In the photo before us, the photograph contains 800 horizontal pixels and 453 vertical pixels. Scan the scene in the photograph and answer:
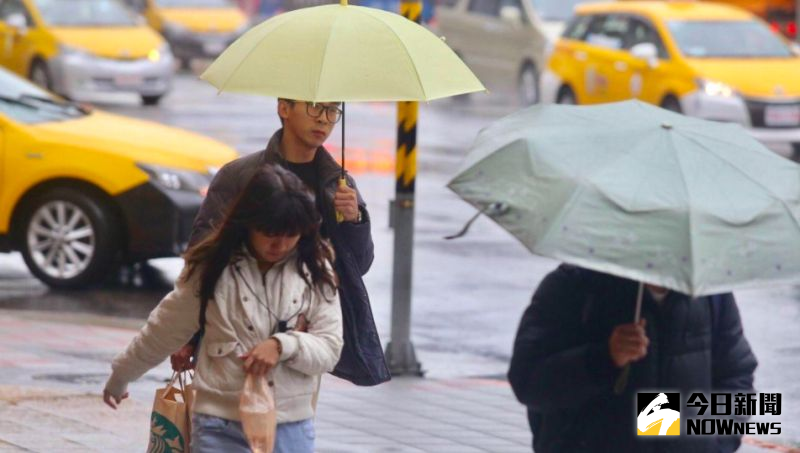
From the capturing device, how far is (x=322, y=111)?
16.7 ft

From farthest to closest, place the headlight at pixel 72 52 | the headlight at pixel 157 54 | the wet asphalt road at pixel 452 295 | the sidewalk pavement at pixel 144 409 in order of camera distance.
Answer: the headlight at pixel 157 54, the headlight at pixel 72 52, the wet asphalt road at pixel 452 295, the sidewalk pavement at pixel 144 409

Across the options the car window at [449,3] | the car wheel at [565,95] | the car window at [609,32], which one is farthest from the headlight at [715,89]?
the car window at [449,3]

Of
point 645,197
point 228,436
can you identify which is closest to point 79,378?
point 228,436

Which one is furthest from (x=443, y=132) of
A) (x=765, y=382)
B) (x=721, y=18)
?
(x=765, y=382)

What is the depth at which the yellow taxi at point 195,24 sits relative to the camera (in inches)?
1266

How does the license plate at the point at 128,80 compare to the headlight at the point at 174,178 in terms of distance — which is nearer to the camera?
Answer: the headlight at the point at 174,178

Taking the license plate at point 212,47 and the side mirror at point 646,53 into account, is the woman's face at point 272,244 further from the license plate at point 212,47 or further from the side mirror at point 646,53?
the license plate at point 212,47

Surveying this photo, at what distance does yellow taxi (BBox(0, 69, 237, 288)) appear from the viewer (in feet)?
37.5

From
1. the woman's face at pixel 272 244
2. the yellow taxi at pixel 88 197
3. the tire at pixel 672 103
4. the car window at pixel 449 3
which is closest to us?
the woman's face at pixel 272 244

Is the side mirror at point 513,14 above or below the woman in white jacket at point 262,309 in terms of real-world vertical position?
below

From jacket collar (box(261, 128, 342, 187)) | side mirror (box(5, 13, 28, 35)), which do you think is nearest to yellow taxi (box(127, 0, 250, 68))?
side mirror (box(5, 13, 28, 35))

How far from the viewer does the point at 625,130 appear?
4332mm

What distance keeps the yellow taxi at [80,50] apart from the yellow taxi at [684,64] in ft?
19.7

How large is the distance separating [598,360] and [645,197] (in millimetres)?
481
